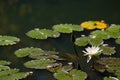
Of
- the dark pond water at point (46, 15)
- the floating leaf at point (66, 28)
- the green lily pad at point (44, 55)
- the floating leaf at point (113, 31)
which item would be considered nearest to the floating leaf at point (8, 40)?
the dark pond water at point (46, 15)

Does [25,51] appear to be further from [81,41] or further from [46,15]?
[46,15]

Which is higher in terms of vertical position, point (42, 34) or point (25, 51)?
point (42, 34)

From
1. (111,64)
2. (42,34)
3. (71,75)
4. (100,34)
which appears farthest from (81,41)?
(71,75)

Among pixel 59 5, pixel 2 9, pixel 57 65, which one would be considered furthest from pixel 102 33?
pixel 2 9

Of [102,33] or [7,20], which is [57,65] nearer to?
[102,33]

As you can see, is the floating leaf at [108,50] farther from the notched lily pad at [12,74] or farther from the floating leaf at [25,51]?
the notched lily pad at [12,74]

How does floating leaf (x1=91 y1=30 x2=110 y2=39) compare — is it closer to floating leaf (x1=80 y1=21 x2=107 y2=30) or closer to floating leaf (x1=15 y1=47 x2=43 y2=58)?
floating leaf (x1=80 y1=21 x2=107 y2=30)
